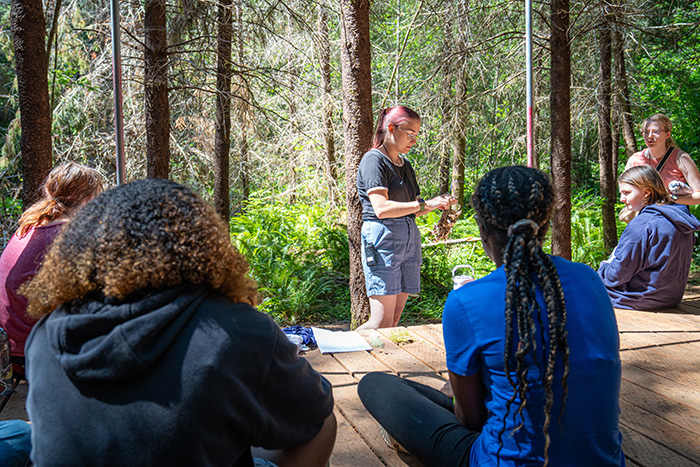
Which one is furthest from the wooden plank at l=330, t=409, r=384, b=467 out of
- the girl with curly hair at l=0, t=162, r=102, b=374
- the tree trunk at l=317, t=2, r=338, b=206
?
the tree trunk at l=317, t=2, r=338, b=206

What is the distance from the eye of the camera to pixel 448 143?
974cm

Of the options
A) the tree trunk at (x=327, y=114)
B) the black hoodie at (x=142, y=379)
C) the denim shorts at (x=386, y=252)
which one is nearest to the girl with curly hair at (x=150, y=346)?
the black hoodie at (x=142, y=379)

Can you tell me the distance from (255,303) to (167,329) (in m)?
0.30

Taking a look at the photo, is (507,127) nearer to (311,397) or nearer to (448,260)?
(448,260)

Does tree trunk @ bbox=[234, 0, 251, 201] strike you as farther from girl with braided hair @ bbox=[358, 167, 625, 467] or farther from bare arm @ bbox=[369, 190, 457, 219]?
girl with braided hair @ bbox=[358, 167, 625, 467]

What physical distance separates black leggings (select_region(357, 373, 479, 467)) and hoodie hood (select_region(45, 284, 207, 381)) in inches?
41.5

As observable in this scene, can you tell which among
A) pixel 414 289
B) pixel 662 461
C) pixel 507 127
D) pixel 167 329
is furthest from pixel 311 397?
pixel 507 127

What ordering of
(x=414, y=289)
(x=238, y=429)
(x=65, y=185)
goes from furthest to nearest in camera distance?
(x=414, y=289), (x=65, y=185), (x=238, y=429)

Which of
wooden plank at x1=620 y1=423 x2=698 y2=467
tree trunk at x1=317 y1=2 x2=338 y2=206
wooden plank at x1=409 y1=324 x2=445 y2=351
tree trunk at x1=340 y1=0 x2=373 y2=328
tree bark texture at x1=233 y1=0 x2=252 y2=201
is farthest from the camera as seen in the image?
tree trunk at x1=317 y1=2 x2=338 y2=206

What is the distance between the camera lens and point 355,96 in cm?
485

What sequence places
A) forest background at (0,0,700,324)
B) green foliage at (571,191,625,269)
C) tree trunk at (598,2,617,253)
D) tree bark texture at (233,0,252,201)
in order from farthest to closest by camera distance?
green foliage at (571,191,625,269) < tree trunk at (598,2,617,253) < tree bark texture at (233,0,252,201) < forest background at (0,0,700,324)

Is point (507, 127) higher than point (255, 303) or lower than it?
higher

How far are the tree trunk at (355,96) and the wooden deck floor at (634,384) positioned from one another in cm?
152

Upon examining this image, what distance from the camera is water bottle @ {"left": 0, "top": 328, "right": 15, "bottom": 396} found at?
2.38m
